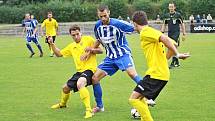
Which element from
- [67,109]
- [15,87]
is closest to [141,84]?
[67,109]

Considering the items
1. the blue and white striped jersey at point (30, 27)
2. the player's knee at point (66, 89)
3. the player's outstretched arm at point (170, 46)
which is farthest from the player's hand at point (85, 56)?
the blue and white striped jersey at point (30, 27)

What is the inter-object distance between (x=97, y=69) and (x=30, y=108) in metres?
1.65

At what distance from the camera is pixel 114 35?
10141mm

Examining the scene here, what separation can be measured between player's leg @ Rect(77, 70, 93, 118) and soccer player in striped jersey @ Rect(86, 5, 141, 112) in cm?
13

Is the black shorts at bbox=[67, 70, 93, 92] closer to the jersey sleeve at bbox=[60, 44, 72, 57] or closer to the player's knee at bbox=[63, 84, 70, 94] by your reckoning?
the player's knee at bbox=[63, 84, 70, 94]

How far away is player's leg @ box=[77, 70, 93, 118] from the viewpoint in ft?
32.1

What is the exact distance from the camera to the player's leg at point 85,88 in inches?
385

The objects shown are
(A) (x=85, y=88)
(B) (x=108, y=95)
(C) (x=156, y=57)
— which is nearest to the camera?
(C) (x=156, y=57)

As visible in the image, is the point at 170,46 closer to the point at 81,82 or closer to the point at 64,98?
the point at 81,82

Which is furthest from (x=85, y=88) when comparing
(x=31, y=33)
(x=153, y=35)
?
(x=31, y=33)

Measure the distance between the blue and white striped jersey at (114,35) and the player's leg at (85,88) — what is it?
0.60 metres

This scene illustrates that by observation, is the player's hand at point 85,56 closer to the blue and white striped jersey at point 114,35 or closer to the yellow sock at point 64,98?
the blue and white striped jersey at point 114,35

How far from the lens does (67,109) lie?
10602 mm

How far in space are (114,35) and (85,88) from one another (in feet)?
3.87
